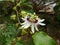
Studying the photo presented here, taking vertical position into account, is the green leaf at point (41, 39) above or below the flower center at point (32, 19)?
below

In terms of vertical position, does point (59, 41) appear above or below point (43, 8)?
below

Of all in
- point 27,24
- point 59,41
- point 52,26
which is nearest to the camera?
point 27,24

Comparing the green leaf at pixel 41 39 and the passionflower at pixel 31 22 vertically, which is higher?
the passionflower at pixel 31 22

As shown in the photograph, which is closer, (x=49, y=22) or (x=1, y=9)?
(x=1, y=9)

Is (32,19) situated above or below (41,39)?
above

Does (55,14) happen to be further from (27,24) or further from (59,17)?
(27,24)

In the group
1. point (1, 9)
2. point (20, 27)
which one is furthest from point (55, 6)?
point (20, 27)

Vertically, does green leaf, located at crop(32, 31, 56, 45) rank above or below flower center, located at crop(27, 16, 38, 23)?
below

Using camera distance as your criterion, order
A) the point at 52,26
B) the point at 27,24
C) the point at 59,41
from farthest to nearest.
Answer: the point at 52,26 < the point at 59,41 < the point at 27,24

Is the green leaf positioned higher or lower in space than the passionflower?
lower

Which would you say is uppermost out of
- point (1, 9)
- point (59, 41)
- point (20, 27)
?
point (20, 27)
